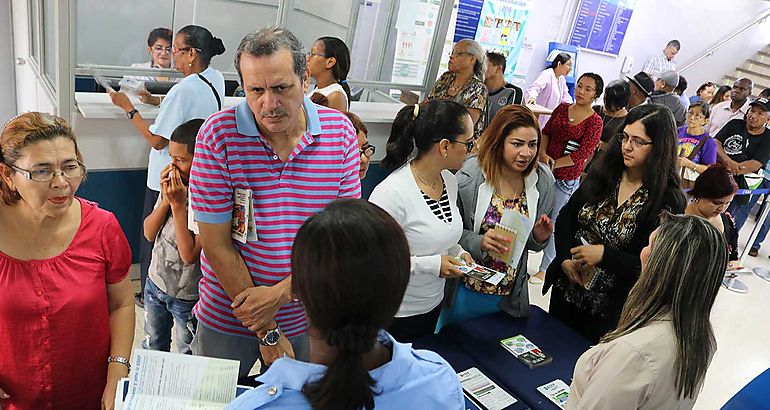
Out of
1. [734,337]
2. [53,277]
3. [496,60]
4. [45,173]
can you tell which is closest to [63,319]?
[53,277]

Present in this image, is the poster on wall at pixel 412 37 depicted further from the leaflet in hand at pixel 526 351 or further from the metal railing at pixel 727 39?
the metal railing at pixel 727 39

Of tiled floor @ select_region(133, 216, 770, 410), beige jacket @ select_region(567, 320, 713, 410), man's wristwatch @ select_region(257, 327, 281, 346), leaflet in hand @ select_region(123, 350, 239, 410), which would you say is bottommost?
tiled floor @ select_region(133, 216, 770, 410)

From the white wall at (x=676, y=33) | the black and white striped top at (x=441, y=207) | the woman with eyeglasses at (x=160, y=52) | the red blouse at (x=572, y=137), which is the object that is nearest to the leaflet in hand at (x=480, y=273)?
the black and white striped top at (x=441, y=207)

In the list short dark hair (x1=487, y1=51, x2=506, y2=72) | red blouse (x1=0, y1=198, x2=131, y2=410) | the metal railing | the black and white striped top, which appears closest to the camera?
red blouse (x1=0, y1=198, x2=131, y2=410)

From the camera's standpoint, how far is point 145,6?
14.5 feet

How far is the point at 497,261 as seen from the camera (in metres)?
2.31

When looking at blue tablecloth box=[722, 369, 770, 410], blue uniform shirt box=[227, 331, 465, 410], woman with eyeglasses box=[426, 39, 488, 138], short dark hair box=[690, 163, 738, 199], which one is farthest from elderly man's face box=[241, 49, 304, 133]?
woman with eyeglasses box=[426, 39, 488, 138]

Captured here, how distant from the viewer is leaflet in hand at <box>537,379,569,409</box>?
1.77 metres

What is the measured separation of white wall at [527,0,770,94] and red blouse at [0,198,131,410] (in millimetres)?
7465

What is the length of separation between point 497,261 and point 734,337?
9.54 feet

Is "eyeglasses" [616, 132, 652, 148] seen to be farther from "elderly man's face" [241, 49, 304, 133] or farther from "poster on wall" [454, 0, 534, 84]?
"poster on wall" [454, 0, 534, 84]

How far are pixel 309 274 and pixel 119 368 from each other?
1029 mm

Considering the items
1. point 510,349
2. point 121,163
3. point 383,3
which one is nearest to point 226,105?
point 121,163

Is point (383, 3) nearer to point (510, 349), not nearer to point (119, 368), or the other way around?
point (510, 349)
